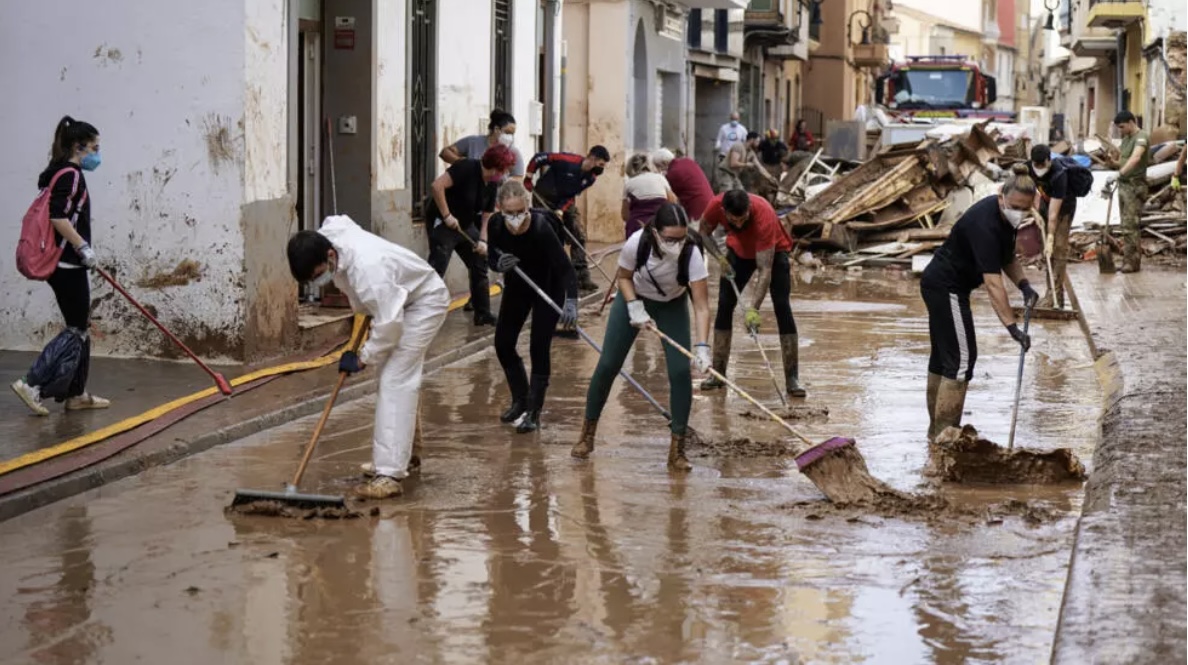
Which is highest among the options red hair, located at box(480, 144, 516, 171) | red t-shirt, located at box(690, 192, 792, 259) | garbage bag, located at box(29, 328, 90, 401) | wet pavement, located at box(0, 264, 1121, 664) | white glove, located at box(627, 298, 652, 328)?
red hair, located at box(480, 144, 516, 171)

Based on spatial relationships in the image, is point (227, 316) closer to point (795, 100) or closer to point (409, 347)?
point (409, 347)

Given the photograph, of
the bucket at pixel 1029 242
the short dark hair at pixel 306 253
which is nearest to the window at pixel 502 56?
the bucket at pixel 1029 242

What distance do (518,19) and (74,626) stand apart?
14.9 metres

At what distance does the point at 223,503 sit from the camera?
8352 millimetres

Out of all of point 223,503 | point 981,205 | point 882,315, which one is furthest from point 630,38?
point 223,503

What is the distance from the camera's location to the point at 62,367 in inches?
394

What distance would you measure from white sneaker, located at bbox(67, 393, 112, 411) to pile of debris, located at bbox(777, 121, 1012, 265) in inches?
596

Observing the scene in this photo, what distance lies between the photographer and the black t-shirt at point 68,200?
998cm

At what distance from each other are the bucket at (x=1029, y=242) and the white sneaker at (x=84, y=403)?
41.5 feet

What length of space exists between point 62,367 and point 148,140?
290 cm

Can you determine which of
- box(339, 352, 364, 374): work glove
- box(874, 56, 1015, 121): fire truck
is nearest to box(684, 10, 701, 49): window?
box(874, 56, 1015, 121): fire truck

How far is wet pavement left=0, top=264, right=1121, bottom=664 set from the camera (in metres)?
6.10

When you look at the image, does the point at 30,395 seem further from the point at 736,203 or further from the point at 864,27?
the point at 864,27

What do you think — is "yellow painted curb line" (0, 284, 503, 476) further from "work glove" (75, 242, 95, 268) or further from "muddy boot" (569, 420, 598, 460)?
"muddy boot" (569, 420, 598, 460)
